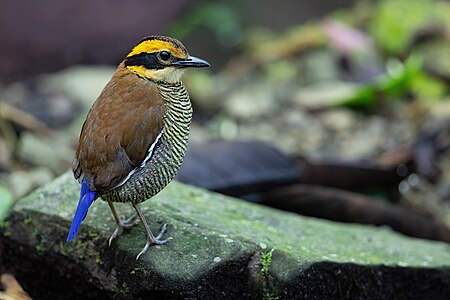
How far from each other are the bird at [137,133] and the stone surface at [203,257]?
0.13m

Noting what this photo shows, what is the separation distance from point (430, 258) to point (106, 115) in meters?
1.93

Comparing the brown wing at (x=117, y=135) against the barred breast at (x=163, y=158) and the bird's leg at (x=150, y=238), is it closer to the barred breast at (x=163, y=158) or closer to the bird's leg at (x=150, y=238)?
the barred breast at (x=163, y=158)

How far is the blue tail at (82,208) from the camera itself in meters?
3.59

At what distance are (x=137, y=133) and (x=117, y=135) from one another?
9cm

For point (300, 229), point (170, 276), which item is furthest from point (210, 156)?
point (170, 276)

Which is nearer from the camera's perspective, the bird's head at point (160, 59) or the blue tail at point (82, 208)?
the blue tail at point (82, 208)

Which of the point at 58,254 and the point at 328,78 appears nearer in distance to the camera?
the point at 58,254

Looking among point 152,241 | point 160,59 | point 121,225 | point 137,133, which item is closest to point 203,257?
point 152,241

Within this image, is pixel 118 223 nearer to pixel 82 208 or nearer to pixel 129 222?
pixel 129 222

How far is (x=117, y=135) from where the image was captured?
3744mm

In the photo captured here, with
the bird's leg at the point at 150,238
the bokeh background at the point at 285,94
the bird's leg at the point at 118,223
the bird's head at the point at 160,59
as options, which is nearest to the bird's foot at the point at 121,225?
the bird's leg at the point at 118,223

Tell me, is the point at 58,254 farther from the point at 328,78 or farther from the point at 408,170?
the point at 328,78

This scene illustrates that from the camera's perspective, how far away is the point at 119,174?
3.72 metres

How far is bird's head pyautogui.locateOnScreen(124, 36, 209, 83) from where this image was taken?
3887 millimetres
